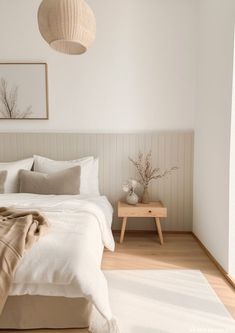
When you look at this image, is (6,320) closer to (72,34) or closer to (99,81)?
(72,34)

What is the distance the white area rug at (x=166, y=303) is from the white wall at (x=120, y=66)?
5.96ft

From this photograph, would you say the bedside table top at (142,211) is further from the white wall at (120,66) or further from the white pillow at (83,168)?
the white wall at (120,66)

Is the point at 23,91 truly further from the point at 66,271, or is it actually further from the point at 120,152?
the point at 66,271

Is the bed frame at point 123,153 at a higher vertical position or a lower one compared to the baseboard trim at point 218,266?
higher

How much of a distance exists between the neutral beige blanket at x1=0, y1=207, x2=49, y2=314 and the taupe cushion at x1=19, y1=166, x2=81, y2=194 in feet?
2.85

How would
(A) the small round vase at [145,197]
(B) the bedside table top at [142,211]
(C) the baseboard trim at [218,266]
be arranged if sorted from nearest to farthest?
(C) the baseboard trim at [218,266] → (B) the bedside table top at [142,211] → (A) the small round vase at [145,197]

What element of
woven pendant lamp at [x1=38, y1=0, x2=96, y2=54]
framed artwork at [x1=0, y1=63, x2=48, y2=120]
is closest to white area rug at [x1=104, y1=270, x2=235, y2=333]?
woven pendant lamp at [x1=38, y1=0, x2=96, y2=54]

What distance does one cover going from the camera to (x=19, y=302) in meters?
1.72

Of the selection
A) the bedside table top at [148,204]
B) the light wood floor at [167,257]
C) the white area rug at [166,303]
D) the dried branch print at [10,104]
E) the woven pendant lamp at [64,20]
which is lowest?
the light wood floor at [167,257]

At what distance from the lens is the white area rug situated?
1854mm

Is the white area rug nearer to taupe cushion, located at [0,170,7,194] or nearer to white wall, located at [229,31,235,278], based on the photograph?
white wall, located at [229,31,235,278]

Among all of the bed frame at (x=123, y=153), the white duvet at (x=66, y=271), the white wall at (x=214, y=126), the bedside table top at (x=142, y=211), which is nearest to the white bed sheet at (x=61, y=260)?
the white duvet at (x=66, y=271)

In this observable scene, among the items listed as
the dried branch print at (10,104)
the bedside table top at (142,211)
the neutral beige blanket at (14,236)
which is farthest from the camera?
the dried branch print at (10,104)

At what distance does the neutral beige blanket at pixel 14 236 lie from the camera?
1.60 meters
